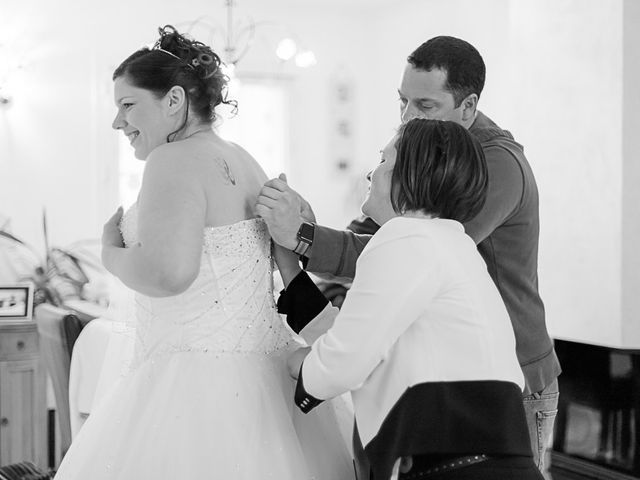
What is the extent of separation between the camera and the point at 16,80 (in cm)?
532

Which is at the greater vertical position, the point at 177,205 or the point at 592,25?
the point at 592,25

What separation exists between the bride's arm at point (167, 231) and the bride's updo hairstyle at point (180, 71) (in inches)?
7.5

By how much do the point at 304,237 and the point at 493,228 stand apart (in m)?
0.44

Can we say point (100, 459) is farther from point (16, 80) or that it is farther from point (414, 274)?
point (16, 80)

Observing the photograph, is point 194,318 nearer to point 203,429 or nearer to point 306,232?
point 203,429

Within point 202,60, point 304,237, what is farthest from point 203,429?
point 202,60

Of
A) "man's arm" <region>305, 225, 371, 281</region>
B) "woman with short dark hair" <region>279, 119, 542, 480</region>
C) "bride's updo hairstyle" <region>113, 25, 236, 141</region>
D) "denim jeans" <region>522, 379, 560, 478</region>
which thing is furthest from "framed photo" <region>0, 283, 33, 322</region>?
"woman with short dark hair" <region>279, 119, 542, 480</region>

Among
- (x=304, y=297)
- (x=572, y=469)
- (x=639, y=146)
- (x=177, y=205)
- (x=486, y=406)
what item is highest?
(x=639, y=146)

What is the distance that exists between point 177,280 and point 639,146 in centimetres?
262

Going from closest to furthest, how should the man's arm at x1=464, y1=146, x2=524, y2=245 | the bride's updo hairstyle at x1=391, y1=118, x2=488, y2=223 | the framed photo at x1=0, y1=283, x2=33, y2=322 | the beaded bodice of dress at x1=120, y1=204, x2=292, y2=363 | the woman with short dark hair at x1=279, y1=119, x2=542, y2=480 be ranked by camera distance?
the woman with short dark hair at x1=279, y1=119, x2=542, y2=480, the bride's updo hairstyle at x1=391, y1=118, x2=488, y2=223, the beaded bodice of dress at x1=120, y1=204, x2=292, y2=363, the man's arm at x1=464, y1=146, x2=524, y2=245, the framed photo at x1=0, y1=283, x2=33, y2=322

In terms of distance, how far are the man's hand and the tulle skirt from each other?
269 mm

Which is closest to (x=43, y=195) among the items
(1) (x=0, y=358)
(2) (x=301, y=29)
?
(1) (x=0, y=358)

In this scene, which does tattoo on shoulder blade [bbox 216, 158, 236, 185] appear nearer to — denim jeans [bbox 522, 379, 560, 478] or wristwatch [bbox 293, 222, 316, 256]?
wristwatch [bbox 293, 222, 316, 256]

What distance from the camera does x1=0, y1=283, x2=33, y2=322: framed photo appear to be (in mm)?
4176
